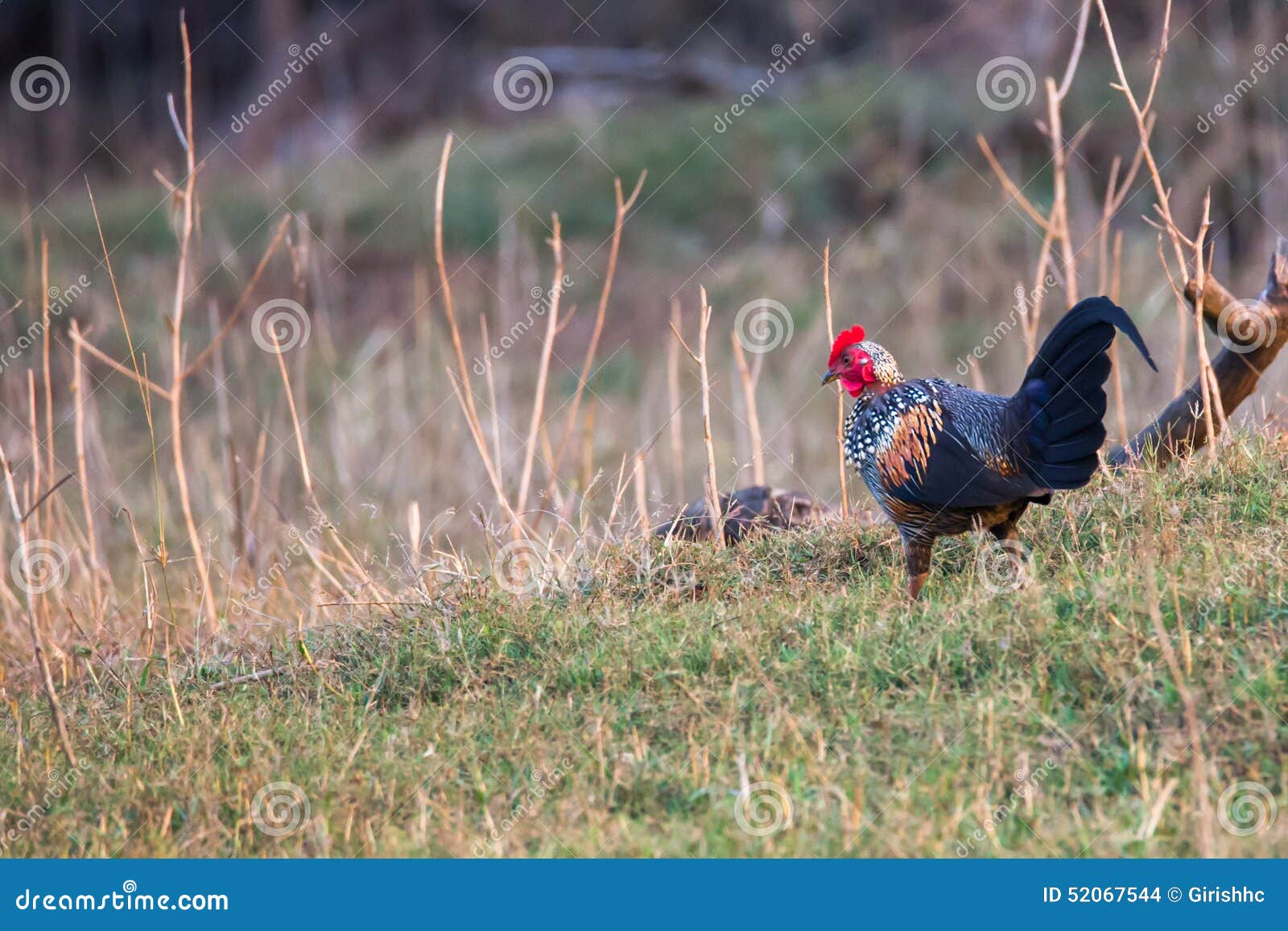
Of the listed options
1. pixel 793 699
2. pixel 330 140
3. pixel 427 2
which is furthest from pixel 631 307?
pixel 793 699

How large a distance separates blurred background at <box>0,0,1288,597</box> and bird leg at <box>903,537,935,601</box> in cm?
301

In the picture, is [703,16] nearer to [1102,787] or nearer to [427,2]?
[427,2]

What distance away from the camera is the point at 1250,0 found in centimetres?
1517

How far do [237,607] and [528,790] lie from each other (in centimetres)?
230

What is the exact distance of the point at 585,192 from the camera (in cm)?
1669
